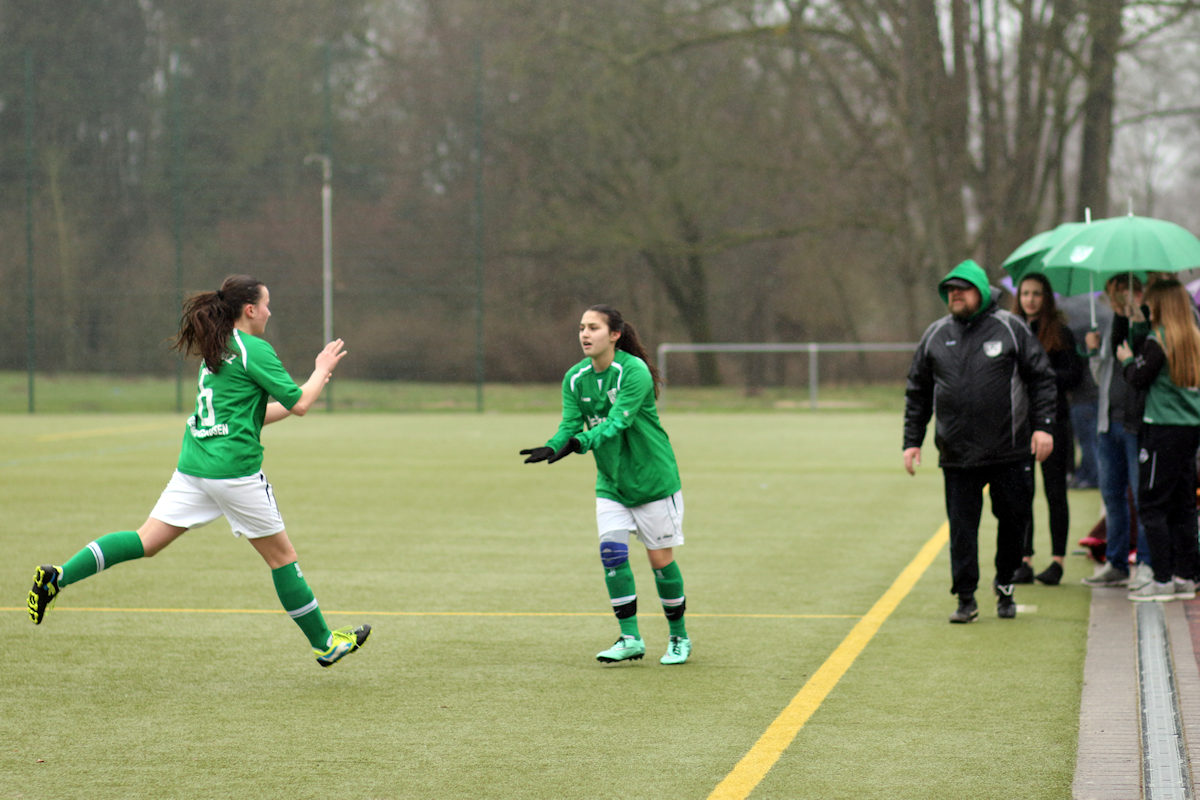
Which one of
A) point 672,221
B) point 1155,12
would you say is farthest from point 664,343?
point 1155,12

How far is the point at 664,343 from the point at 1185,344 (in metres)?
30.3

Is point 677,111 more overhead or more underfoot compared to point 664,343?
more overhead

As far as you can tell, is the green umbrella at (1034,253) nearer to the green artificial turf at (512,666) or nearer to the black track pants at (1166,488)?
the black track pants at (1166,488)

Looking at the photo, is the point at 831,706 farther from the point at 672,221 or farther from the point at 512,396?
the point at 672,221

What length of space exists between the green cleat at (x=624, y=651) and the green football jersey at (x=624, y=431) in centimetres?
62

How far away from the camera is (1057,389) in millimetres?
8945

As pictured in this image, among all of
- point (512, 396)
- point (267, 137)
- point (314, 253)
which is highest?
point (267, 137)

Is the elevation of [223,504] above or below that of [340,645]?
above

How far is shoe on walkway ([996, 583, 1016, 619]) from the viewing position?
7.82 metres

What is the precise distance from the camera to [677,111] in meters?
34.6

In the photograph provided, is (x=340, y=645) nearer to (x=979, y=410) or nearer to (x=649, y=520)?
(x=649, y=520)

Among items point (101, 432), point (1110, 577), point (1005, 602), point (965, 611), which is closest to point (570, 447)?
point (965, 611)

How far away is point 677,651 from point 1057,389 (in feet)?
11.1

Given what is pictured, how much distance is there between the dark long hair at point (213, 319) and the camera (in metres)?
6.25
